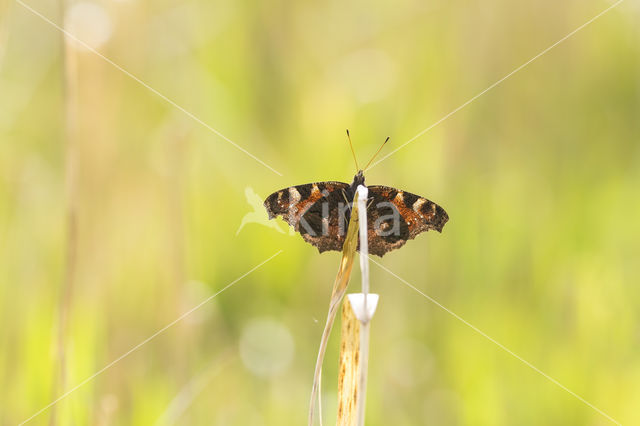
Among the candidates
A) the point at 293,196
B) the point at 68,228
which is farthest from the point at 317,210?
the point at 68,228

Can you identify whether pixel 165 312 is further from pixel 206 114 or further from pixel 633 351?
pixel 633 351

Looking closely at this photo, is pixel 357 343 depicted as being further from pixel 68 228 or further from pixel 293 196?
Result: pixel 68 228

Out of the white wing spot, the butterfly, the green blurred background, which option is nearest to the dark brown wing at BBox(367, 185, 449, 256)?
the butterfly

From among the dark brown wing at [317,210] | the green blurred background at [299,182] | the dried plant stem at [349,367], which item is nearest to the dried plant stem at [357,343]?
the dried plant stem at [349,367]

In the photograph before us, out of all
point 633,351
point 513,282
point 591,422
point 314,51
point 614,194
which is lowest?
point 591,422

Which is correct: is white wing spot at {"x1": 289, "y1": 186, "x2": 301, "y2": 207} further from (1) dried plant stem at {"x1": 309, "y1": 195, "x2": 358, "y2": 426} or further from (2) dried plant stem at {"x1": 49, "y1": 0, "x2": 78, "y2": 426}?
(2) dried plant stem at {"x1": 49, "y1": 0, "x2": 78, "y2": 426}

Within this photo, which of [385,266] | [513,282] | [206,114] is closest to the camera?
[513,282]

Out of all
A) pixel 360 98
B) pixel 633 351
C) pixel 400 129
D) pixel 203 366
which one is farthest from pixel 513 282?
pixel 203 366
